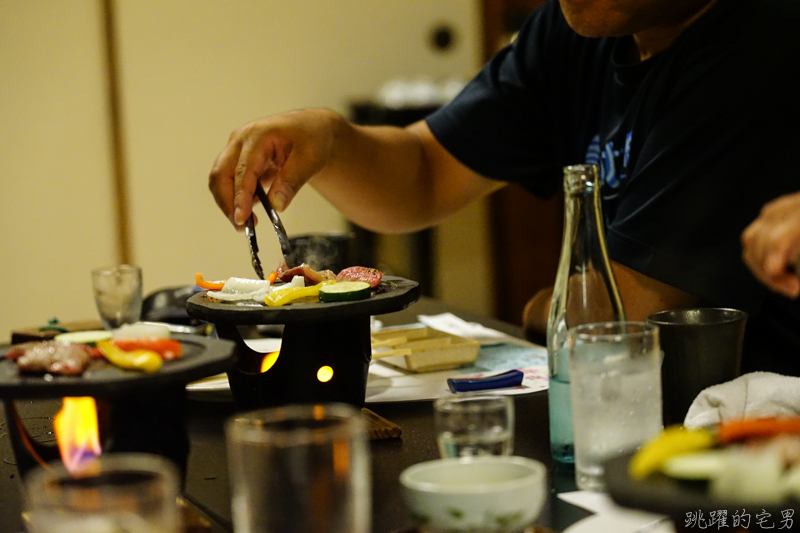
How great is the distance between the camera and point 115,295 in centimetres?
157

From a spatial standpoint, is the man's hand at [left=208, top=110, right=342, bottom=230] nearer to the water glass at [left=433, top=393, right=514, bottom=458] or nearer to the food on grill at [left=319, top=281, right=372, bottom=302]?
the food on grill at [left=319, top=281, right=372, bottom=302]

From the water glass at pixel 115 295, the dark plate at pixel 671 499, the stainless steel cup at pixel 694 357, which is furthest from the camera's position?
the water glass at pixel 115 295

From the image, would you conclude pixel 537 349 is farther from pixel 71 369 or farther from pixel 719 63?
pixel 71 369

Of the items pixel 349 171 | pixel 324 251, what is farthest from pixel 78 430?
pixel 349 171

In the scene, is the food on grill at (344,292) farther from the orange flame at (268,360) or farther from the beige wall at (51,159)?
the beige wall at (51,159)

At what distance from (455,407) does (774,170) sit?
87 cm

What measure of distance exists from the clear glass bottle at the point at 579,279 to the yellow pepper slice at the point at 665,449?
1.02 ft

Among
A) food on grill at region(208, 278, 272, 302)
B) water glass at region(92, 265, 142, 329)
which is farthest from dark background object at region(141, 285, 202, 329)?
food on grill at region(208, 278, 272, 302)

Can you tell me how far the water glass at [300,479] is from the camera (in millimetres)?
583

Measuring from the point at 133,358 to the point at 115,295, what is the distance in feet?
2.78

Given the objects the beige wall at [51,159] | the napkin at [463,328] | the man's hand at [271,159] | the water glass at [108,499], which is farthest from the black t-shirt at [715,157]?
the beige wall at [51,159]

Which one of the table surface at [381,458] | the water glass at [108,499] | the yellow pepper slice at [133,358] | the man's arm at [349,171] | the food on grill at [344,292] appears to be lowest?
the table surface at [381,458]

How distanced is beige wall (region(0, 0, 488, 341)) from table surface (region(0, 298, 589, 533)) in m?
2.98

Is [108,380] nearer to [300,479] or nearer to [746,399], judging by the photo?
[300,479]
